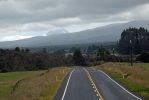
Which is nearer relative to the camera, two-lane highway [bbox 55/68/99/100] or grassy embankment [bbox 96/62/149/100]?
two-lane highway [bbox 55/68/99/100]

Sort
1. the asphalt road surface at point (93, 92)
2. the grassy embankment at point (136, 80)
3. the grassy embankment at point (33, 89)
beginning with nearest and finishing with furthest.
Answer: the asphalt road surface at point (93, 92) < the grassy embankment at point (33, 89) < the grassy embankment at point (136, 80)

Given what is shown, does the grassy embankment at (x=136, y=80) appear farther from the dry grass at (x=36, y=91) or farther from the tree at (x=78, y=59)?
the tree at (x=78, y=59)

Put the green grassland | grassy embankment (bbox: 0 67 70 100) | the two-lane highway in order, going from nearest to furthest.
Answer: the two-lane highway, grassy embankment (bbox: 0 67 70 100), the green grassland

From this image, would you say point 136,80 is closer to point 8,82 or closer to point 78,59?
point 8,82

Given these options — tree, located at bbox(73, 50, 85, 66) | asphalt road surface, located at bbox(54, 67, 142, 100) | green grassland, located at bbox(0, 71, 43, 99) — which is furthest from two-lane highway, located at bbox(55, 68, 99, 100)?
tree, located at bbox(73, 50, 85, 66)

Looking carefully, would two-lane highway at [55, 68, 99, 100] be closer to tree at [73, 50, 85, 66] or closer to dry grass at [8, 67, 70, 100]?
dry grass at [8, 67, 70, 100]

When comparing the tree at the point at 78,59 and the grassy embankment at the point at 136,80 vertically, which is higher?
the grassy embankment at the point at 136,80

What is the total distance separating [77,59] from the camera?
18700cm

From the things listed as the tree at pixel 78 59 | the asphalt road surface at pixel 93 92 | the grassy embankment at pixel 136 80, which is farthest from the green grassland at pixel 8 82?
the tree at pixel 78 59

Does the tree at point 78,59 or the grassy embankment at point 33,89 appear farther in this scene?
the tree at point 78,59

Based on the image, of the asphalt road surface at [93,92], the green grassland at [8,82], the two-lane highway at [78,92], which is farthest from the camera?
the green grassland at [8,82]

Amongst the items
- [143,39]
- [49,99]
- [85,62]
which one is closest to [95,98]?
[49,99]

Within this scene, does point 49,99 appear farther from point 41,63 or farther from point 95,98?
point 41,63

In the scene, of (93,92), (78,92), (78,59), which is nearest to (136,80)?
(93,92)
